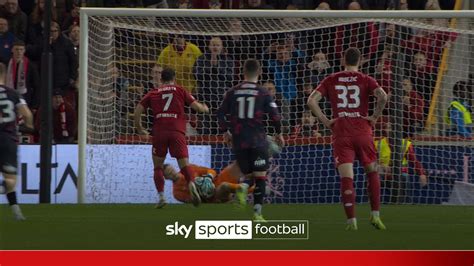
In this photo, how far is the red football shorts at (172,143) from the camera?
54.8 ft

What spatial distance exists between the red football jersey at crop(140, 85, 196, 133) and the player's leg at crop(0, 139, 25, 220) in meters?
2.71

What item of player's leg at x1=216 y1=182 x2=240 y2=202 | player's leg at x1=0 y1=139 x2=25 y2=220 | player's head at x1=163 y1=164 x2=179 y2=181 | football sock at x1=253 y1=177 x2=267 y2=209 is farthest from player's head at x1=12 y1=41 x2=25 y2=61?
football sock at x1=253 y1=177 x2=267 y2=209

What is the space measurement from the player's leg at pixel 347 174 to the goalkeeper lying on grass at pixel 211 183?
8.35ft

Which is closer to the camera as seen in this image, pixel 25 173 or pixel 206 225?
pixel 206 225

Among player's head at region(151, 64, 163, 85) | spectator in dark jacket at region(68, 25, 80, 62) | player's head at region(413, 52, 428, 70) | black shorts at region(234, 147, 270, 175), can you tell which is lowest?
black shorts at region(234, 147, 270, 175)

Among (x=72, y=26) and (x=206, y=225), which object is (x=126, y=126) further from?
(x=206, y=225)

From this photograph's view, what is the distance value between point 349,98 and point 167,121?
12.7ft

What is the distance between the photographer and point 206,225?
40.8 ft

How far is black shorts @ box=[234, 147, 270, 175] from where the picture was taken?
14082 mm

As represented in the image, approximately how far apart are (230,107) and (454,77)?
532 cm

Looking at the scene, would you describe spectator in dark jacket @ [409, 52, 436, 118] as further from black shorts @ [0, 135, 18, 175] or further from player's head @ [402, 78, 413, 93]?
black shorts @ [0, 135, 18, 175]

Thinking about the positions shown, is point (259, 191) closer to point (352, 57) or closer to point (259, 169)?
point (259, 169)

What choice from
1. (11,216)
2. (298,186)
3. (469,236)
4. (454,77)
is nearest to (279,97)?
(298,186)

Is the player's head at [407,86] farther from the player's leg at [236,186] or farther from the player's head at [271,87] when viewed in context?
the player's leg at [236,186]
